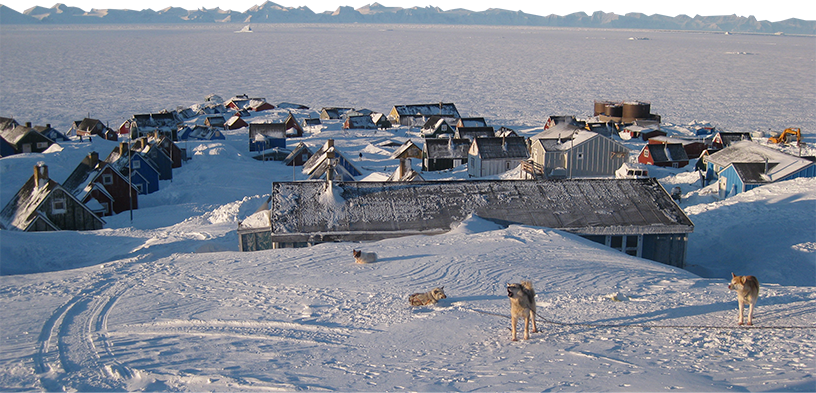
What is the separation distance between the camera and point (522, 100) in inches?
3150

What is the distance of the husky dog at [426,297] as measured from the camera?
12242mm

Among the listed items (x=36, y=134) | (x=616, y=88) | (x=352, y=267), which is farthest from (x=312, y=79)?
(x=352, y=267)

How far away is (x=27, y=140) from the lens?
1871 inches

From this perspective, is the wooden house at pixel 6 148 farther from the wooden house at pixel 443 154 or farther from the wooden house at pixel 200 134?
the wooden house at pixel 443 154

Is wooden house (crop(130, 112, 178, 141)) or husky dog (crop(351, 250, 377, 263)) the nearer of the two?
husky dog (crop(351, 250, 377, 263))

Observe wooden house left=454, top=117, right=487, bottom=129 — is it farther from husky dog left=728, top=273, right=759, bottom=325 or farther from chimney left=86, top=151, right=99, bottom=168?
husky dog left=728, top=273, right=759, bottom=325

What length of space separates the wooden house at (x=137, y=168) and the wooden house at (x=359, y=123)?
1045 inches

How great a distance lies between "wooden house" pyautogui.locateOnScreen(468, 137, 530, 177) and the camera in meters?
39.6

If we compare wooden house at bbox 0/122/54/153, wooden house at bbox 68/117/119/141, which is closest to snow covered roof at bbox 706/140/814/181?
wooden house at bbox 0/122/54/153

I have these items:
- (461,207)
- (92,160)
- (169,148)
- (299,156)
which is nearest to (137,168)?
(92,160)

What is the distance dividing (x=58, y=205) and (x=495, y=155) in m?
24.3

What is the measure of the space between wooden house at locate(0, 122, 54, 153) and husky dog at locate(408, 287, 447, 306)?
4535 cm

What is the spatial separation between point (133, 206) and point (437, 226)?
21.5m

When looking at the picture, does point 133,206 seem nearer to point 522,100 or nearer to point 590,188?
point 590,188
